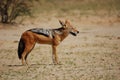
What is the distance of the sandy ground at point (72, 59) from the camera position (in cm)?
1341

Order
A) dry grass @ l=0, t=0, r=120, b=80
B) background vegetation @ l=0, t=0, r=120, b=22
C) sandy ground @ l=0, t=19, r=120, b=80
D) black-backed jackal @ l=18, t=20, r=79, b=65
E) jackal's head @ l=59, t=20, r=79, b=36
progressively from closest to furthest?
sandy ground @ l=0, t=19, r=120, b=80, dry grass @ l=0, t=0, r=120, b=80, black-backed jackal @ l=18, t=20, r=79, b=65, jackal's head @ l=59, t=20, r=79, b=36, background vegetation @ l=0, t=0, r=120, b=22

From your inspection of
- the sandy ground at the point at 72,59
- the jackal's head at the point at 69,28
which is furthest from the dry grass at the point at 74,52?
the jackal's head at the point at 69,28

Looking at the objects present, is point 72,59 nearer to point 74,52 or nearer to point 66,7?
point 74,52

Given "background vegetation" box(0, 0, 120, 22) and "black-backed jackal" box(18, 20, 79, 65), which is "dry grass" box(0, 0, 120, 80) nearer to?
"black-backed jackal" box(18, 20, 79, 65)

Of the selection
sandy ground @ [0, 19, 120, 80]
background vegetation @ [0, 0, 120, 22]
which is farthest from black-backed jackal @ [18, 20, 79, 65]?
background vegetation @ [0, 0, 120, 22]

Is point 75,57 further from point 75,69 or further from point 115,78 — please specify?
point 115,78

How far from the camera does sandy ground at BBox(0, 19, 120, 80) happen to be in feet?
44.0

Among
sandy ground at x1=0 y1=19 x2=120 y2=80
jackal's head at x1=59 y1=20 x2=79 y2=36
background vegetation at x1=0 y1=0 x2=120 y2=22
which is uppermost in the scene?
background vegetation at x1=0 y1=0 x2=120 y2=22

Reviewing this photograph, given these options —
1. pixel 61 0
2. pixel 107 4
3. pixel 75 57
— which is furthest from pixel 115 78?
pixel 61 0

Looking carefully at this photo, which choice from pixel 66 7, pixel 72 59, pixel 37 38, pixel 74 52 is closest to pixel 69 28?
pixel 37 38

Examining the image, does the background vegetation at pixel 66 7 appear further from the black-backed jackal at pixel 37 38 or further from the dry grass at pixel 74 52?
the black-backed jackal at pixel 37 38

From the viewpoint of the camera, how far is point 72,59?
53.4ft

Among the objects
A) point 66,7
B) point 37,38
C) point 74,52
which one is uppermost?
point 66,7

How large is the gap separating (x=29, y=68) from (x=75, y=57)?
269 centimetres
